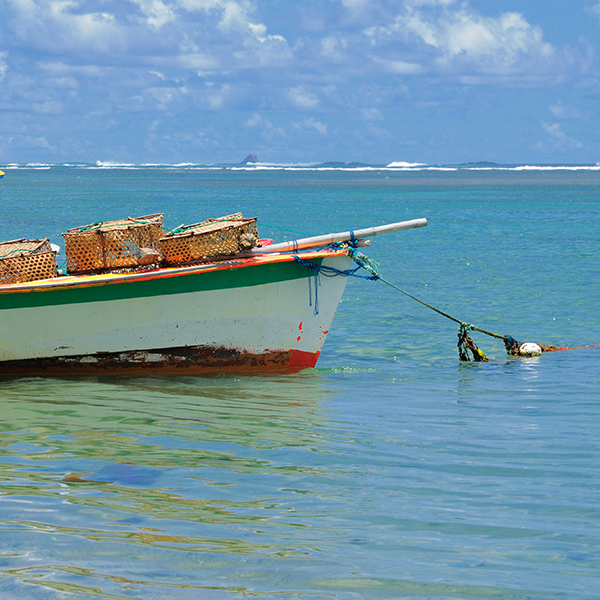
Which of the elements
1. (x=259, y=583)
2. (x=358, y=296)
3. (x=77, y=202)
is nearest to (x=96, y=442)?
(x=259, y=583)

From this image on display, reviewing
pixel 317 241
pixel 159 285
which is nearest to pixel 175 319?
pixel 159 285

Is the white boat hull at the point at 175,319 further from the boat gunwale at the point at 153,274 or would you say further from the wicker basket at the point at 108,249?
the wicker basket at the point at 108,249

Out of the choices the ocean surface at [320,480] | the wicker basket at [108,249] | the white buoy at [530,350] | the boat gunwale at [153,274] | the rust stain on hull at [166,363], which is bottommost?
the ocean surface at [320,480]

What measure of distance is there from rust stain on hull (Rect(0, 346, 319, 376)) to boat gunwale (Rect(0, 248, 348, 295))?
0.91 metres

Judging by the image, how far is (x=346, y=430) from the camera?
6.46m

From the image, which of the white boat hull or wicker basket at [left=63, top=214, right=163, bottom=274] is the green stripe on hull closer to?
the white boat hull

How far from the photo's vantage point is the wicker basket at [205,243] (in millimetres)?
8219

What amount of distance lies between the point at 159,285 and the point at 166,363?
0.95 meters

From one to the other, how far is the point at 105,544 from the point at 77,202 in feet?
161

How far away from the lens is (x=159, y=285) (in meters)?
8.16

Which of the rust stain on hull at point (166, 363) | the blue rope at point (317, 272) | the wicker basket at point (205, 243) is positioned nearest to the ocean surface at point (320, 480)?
the rust stain on hull at point (166, 363)

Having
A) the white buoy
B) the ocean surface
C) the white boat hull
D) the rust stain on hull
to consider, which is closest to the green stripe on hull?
the white boat hull

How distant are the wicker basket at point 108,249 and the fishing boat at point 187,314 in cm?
18

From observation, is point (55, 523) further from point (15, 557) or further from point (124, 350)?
point (124, 350)
